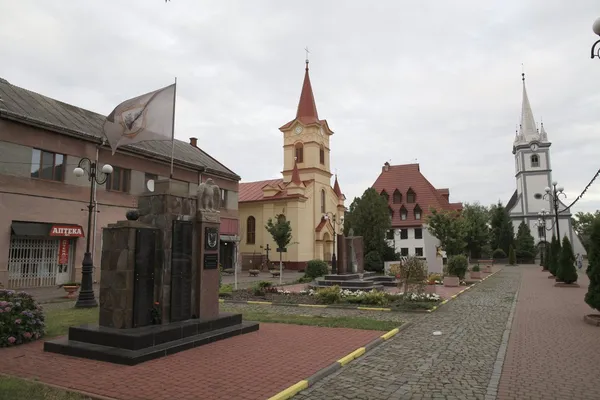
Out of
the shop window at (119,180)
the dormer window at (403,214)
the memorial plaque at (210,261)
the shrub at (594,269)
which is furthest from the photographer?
the dormer window at (403,214)

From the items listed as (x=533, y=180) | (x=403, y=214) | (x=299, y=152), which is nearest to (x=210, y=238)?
(x=299, y=152)

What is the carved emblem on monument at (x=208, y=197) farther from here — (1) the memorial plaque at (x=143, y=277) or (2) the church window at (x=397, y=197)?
(2) the church window at (x=397, y=197)

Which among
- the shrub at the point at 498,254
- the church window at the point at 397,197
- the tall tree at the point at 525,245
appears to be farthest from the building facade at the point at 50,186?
the tall tree at the point at 525,245

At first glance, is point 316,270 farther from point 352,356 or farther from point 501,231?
point 501,231

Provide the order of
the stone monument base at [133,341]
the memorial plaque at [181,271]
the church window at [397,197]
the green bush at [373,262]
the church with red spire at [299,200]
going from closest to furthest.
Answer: the stone monument base at [133,341]
the memorial plaque at [181,271]
the green bush at [373,262]
the church with red spire at [299,200]
the church window at [397,197]

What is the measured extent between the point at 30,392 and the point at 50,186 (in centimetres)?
2092

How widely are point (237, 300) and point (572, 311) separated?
461 inches

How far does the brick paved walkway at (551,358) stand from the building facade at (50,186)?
1519cm

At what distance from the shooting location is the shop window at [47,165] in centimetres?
2258

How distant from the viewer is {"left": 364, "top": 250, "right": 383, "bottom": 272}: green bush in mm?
32562

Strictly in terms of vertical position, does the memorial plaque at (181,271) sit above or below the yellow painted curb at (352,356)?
above

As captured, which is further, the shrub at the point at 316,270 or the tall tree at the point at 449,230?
the tall tree at the point at 449,230

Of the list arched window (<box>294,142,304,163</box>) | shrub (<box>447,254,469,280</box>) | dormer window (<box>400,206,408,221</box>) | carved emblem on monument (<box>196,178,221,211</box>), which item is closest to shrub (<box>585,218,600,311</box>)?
carved emblem on monument (<box>196,178,221,211</box>)

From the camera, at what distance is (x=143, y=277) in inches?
326
